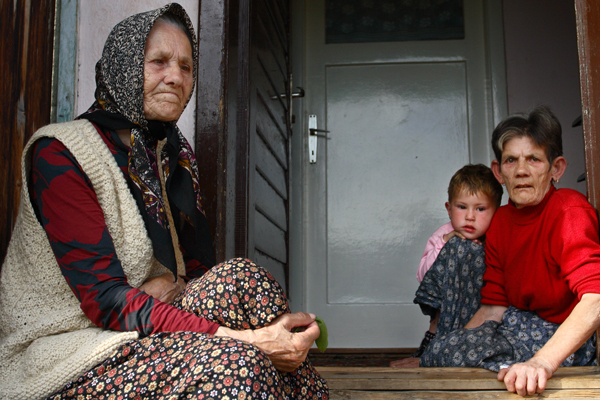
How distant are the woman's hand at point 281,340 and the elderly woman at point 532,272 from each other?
26.7 inches

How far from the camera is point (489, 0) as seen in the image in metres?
3.87

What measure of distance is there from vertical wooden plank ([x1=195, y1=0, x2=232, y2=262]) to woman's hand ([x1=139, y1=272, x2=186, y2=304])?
0.55m

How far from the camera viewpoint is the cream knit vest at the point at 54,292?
133cm

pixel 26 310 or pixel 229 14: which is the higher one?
pixel 229 14

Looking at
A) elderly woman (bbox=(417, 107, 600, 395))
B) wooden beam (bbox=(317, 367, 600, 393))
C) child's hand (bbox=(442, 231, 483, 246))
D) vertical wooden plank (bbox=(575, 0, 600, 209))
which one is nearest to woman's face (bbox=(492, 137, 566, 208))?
elderly woman (bbox=(417, 107, 600, 395))

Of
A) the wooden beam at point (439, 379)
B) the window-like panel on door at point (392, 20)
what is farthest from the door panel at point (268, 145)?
the wooden beam at point (439, 379)

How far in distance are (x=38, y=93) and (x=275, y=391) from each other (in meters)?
1.50

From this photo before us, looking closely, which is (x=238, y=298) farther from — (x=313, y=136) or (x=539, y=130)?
(x=313, y=136)

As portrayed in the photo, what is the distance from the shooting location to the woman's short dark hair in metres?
2.08

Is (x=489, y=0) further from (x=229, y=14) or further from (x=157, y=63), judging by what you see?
(x=157, y=63)

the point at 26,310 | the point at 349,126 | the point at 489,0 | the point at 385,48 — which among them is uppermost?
the point at 489,0

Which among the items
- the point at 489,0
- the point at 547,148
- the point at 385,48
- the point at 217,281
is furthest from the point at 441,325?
the point at 489,0

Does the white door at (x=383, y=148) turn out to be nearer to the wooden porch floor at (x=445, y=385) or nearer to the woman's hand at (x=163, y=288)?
the wooden porch floor at (x=445, y=385)

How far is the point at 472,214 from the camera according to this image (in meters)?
2.52
